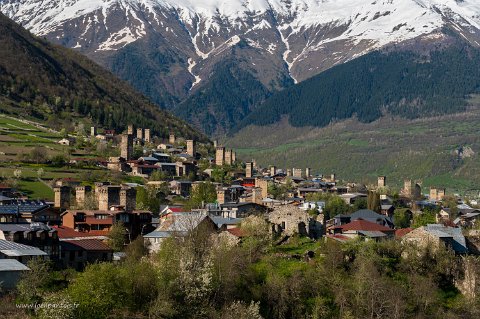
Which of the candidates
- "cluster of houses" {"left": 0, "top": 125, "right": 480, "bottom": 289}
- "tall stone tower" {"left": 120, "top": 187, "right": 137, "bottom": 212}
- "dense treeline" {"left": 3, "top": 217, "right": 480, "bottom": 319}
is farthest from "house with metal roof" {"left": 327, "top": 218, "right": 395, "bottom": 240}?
"tall stone tower" {"left": 120, "top": 187, "right": 137, "bottom": 212}

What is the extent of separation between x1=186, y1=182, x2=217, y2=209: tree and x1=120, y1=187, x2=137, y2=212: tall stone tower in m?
5.92

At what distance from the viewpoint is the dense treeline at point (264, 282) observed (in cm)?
5812

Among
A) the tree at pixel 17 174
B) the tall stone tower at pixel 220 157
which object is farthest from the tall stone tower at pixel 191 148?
the tree at pixel 17 174

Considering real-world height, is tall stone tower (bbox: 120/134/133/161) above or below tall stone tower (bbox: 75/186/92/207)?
above

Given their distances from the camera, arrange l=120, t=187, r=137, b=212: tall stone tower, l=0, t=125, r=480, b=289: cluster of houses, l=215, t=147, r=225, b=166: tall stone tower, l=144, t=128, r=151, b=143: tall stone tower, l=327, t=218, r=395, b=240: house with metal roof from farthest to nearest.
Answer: l=144, t=128, r=151, b=143: tall stone tower
l=215, t=147, r=225, b=166: tall stone tower
l=120, t=187, r=137, b=212: tall stone tower
l=327, t=218, r=395, b=240: house with metal roof
l=0, t=125, r=480, b=289: cluster of houses

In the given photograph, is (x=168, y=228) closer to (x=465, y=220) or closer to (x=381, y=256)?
(x=381, y=256)

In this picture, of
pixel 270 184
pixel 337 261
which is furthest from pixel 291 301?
pixel 270 184

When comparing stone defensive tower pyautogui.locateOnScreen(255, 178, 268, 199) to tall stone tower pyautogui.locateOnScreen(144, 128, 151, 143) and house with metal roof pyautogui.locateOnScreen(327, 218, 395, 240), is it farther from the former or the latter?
tall stone tower pyautogui.locateOnScreen(144, 128, 151, 143)

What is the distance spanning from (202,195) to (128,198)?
16139mm

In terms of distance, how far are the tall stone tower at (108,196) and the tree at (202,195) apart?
802 cm

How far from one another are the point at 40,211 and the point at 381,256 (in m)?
29.8

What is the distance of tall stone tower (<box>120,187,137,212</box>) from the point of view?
9959 centimetres

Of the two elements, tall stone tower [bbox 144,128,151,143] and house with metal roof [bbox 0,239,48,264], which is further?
tall stone tower [bbox 144,128,151,143]

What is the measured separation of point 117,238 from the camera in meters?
77.8
